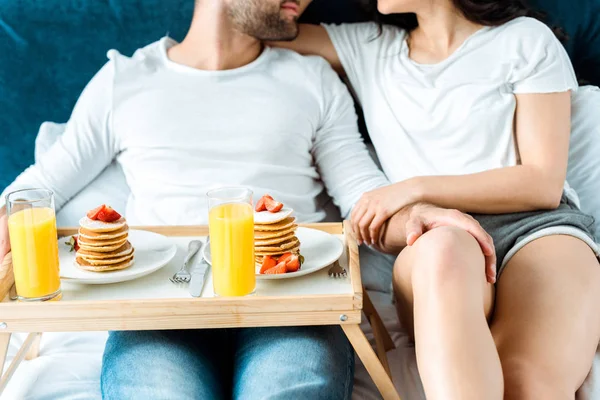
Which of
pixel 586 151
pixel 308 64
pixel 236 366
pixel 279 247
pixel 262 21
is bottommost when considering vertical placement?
pixel 236 366

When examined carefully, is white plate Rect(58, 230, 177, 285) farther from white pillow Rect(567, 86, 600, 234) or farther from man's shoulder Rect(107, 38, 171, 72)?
white pillow Rect(567, 86, 600, 234)

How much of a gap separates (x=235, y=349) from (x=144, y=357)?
0.21 m

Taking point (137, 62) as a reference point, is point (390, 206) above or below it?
below

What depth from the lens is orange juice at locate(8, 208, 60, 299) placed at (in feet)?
4.26

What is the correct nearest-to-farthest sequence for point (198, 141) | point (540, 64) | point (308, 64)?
point (540, 64) < point (198, 141) < point (308, 64)

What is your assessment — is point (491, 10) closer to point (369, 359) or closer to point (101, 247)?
point (369, 359)

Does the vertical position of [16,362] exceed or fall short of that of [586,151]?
it falls short

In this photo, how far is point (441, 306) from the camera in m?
1.24

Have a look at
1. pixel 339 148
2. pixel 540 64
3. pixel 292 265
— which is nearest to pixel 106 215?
pixel 292 265

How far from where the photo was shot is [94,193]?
6.36 ft

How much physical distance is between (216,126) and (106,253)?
579mm

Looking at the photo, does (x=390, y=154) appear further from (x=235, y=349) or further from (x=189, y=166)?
(x=235, y=349)

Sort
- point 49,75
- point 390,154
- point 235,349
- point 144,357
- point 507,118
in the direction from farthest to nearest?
point 49,75 < point 390,154 < point 507,118 < point 235,349 < point 144,357

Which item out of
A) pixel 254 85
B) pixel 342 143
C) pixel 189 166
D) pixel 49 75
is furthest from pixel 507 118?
pixel 49 75
